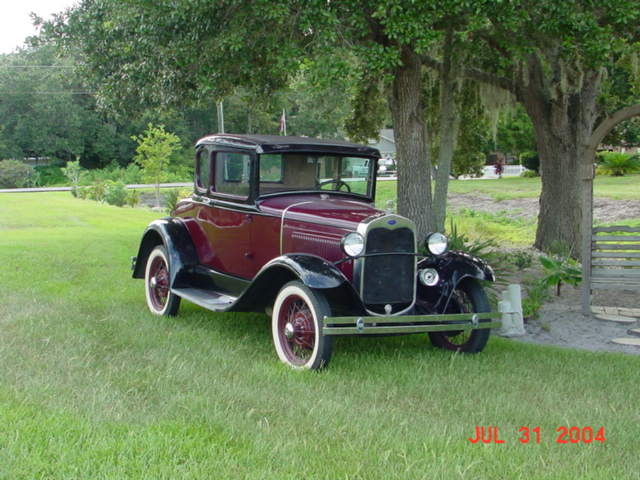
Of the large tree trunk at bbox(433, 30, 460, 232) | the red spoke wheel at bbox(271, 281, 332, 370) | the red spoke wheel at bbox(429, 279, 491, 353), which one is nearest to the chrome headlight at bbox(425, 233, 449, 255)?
the red spoke wheel at bbox(429, 279, 491, 353)

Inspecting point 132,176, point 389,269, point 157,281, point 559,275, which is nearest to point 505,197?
point 559,275

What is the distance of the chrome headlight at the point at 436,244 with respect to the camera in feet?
21.3

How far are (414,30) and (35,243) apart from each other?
8872 millimetres

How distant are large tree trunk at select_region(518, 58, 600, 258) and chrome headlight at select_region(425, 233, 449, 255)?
7494 millimetres

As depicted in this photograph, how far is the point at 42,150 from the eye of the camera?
54.1m

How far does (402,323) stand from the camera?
6184 millimetres

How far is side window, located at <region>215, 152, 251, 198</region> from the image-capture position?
695cm

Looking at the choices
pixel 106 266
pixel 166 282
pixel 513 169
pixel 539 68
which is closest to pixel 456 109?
pixel 539 68

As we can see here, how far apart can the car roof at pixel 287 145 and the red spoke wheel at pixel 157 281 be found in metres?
1.39

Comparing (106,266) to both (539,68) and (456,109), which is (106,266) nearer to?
(456,109)

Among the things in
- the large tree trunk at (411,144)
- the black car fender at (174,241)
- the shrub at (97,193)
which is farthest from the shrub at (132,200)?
the black car fender at (174,241)

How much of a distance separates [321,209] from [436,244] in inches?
41.9

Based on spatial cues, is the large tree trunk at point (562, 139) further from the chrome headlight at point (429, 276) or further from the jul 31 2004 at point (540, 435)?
the jul 31 2004 at point (540, 435)

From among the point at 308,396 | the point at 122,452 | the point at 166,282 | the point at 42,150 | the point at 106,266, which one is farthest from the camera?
the point at 42,150
